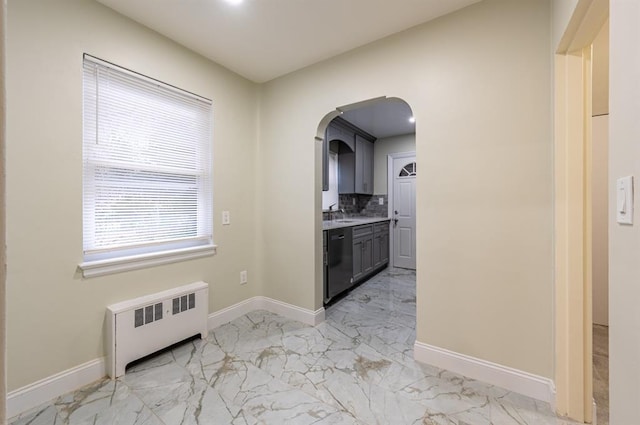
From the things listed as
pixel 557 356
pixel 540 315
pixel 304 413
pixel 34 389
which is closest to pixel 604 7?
pixel 540 315

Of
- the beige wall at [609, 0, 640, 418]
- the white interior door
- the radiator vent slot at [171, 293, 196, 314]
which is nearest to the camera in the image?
the beige wall at [609, 0, 640, 418]

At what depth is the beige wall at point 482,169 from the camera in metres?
1.63

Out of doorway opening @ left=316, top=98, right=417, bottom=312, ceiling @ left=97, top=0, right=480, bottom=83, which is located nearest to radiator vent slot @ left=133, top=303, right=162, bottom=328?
doorway opening @ left=316, top=98, right=417, bottom=312

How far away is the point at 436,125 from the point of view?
6.33 feet

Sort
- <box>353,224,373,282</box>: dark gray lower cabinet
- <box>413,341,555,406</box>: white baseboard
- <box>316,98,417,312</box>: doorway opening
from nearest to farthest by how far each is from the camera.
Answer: <box>413,341,555,406</box>: white baseboard < <box>316,98,417,312</box>: doorway opening < <box>353,224,373,282</box>: dark gray lower cabinet

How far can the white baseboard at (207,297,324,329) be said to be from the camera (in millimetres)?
2582

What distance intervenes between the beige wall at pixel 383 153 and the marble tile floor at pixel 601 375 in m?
3.32

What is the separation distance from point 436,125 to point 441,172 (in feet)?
1.08

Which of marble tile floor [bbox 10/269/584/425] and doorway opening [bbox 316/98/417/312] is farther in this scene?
doorway opening [bbox 316/98/417/312]

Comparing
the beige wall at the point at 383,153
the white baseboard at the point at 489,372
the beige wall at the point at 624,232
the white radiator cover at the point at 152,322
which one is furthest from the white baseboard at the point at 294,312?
the beige wall at the point at 383,153

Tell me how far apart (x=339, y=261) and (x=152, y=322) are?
75.2 inches

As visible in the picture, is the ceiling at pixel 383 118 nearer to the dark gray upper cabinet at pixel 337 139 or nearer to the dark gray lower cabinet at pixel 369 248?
the dark gray upper cabinet at pixel 337 139

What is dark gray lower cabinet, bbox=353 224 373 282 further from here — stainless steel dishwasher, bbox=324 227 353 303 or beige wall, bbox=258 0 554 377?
beige wall, bbox=258 0 554 377

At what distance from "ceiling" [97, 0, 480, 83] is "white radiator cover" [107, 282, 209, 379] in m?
1.99
